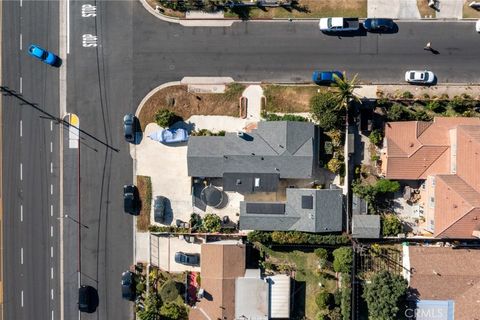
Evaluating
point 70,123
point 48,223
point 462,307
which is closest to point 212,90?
point 70,123

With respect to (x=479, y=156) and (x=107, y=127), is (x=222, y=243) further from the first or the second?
(x=479, y=156)

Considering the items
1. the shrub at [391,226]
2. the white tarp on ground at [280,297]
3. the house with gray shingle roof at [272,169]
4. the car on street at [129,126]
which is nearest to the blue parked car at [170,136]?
the house with gray shingle roof at [272,169]

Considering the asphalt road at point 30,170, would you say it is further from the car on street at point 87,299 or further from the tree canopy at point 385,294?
the tree canopy at point 385,294

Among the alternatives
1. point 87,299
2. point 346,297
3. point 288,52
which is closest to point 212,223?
point 346,297

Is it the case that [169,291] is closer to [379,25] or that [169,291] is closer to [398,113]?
[398,113]

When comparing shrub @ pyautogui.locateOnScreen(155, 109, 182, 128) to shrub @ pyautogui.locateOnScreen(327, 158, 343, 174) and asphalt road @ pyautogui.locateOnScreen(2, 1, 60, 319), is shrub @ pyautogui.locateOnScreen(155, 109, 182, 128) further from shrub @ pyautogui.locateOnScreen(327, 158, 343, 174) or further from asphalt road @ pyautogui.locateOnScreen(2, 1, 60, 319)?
shrub @ pyautogui.locateOnScreen(327, 158, 343, 174)

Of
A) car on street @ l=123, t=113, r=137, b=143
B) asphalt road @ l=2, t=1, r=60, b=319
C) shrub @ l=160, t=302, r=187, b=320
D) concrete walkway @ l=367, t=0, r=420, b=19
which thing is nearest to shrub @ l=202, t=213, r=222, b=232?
shrub @ l=160, t=302, r=187, b=320

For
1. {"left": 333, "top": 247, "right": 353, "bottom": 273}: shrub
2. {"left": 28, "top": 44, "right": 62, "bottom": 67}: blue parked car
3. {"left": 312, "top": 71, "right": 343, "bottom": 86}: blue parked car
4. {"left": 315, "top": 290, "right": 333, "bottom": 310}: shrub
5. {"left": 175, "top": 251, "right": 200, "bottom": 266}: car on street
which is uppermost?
{"left": 28, "top": 44, "right": 62, "bottom": 67}: blue parked car
